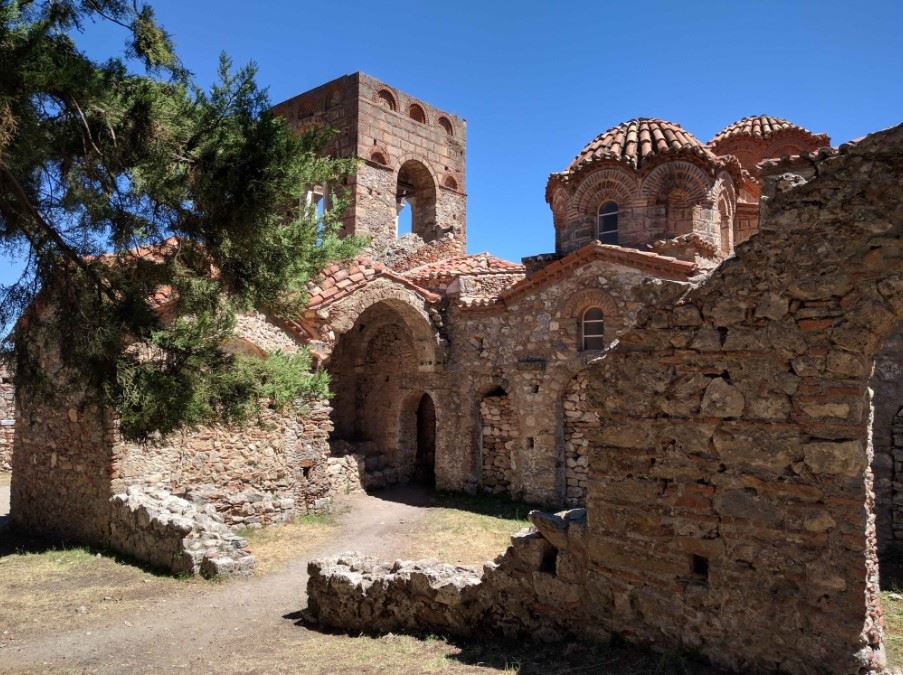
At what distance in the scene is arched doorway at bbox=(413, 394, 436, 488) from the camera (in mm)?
15477

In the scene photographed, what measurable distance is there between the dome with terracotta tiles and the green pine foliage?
31.0ft

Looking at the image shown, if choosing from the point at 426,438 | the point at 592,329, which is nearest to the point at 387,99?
the point at 426,438

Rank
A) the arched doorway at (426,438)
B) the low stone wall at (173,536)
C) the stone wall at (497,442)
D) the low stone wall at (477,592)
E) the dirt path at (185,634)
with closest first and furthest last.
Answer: the low stone wall at (477,592) < the dirt path at (185,634) < the low stone wall at (173,536) < the stone wall at (497,442) < the arched doorway at (426,438)

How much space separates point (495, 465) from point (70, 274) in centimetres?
943

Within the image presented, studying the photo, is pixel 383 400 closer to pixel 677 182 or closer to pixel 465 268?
pixel 465 268

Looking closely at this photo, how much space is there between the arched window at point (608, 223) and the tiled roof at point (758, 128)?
6595mm

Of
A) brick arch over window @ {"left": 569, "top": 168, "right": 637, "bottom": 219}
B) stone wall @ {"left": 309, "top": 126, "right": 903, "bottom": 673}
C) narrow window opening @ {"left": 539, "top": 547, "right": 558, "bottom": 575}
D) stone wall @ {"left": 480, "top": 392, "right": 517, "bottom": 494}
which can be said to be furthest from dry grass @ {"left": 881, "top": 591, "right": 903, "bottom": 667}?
brick arch over window @ {"left": 569, "top": 168, "right": 637, "bottom": 219}

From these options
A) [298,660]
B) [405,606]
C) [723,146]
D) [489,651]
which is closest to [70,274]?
[298,660]

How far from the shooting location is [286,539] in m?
9.95

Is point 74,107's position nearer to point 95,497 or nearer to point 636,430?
point 636,430

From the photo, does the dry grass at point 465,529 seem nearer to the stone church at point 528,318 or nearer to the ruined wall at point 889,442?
the stone church at point 528,318

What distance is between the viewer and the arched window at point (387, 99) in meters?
19.4

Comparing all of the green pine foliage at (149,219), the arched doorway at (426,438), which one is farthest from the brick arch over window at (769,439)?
the arched doorway at (426,438)

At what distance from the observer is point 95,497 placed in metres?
9.17
